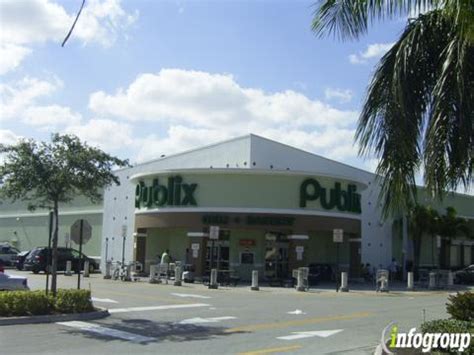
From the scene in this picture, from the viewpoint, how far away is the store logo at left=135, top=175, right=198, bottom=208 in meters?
39.6

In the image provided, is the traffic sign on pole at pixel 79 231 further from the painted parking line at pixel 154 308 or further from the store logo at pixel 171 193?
the store logo at pixel 171 193

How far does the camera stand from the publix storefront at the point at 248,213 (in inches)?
1532

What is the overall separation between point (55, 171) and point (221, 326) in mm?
6476

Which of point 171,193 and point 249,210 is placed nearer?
point 249,210

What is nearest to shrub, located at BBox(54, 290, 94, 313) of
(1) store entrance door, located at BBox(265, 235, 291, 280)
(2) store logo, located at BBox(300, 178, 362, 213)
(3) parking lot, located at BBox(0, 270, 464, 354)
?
(3) parking lot, located at BBox(0, 270, 464, 354)

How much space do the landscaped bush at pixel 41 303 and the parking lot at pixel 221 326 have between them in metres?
0.94

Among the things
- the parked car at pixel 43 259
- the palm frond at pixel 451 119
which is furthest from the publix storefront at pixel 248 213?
the palm frond at pixel 451 119

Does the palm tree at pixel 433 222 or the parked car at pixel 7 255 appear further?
the parked car at pixel 7 255

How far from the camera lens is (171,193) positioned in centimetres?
4003

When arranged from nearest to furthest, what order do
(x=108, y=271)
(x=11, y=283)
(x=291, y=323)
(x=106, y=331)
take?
(x=106, y=331) → (x=291, y=323) → (x=11, y=283) → (x=108, y=271)

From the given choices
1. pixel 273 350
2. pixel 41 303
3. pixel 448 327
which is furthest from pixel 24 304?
pixel 448 327

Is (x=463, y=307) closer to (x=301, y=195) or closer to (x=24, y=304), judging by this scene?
(x=24, y=304)

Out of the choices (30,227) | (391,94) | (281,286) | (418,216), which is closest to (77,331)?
(391,94)

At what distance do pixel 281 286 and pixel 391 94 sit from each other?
24555mm
